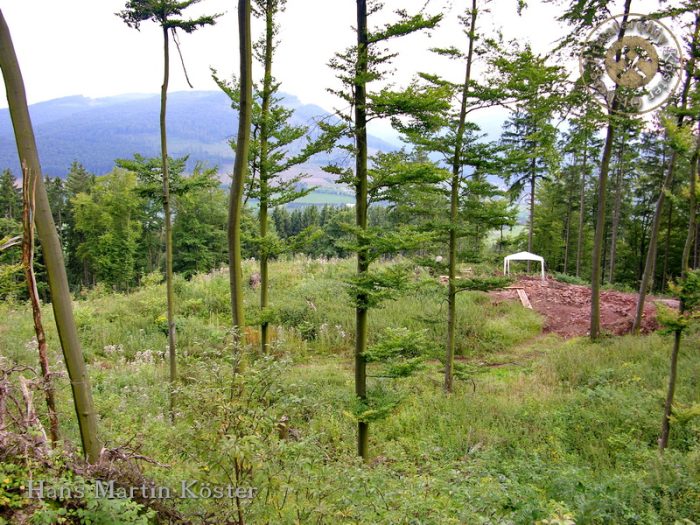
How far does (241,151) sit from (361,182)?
5.75 feet

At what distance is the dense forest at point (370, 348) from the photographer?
9.00 ft

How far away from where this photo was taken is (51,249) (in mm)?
2510

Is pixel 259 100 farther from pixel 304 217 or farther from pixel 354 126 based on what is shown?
pixel 304 217

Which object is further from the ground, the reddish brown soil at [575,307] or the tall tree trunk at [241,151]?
the tall tree trunk at [241,151]

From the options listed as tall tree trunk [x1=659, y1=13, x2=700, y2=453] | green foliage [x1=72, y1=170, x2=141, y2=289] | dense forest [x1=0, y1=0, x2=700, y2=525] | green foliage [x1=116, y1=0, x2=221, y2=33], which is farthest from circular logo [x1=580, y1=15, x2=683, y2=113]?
green foliage [x1=72, y1=170, x2=141, y2=289]

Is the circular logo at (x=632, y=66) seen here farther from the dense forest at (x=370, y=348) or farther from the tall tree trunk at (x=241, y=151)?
the tall tree trunk at (x=241, y=151)

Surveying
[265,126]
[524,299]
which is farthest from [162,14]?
[524,299]

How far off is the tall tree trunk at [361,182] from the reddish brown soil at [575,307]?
10.0 meters

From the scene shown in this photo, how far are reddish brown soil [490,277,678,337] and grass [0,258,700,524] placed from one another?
3.55ft

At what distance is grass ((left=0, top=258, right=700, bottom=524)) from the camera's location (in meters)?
3.01

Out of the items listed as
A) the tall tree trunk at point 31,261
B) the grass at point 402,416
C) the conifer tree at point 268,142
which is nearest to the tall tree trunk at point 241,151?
the grass at point 402,416

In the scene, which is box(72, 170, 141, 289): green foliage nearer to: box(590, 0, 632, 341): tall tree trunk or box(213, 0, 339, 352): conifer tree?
box(213, 0, 339, 352): conifer tree

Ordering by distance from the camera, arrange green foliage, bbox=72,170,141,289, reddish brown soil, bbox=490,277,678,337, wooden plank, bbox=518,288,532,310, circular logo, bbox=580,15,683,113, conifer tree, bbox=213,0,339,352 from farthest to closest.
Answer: green foliage, bbox=72,170,141,289, wooden plank, bbox=518,288,532,310, reddish brown soil, bbox=490,277,678,337, circular logo, bbox=580,15,683,113, conifer tree, bbox=213,0,339,352

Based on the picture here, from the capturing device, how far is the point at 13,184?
3272cm
